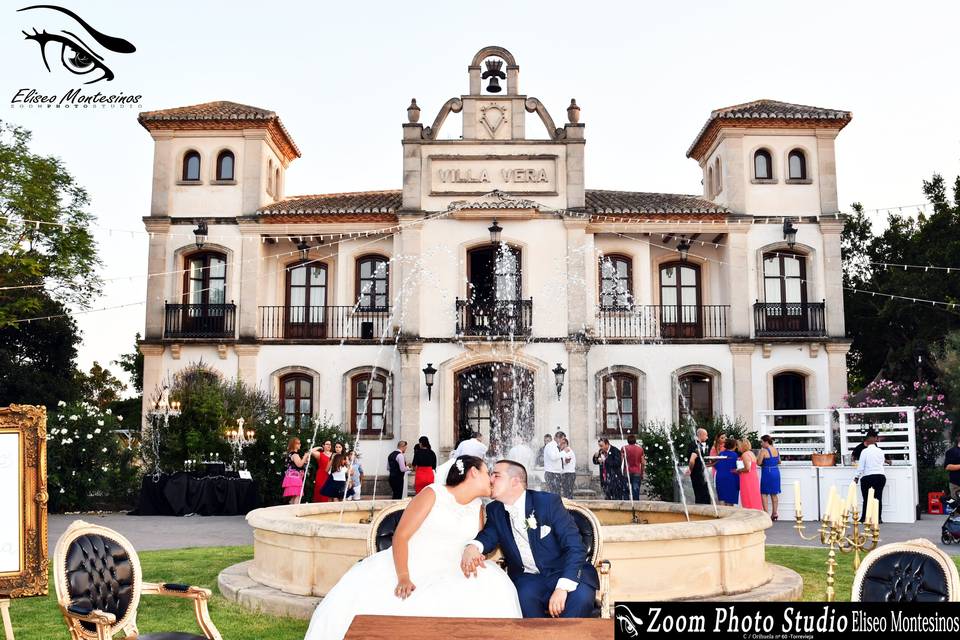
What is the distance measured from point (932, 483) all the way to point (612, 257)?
9.43 m

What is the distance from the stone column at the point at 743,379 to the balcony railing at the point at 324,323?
29.7ft

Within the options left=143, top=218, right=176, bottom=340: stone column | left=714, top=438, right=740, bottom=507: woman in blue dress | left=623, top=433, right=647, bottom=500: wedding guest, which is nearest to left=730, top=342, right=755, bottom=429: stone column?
left=623, top=433, right=647, bottom=500: wedding guest

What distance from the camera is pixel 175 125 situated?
22953 millimetres

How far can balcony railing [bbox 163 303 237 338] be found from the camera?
22.5 meters

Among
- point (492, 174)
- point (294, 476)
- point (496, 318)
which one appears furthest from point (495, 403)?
point (294, 476)

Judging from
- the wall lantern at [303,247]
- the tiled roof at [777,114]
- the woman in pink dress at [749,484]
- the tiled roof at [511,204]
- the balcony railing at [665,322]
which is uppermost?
the tiled roof at [777,114]

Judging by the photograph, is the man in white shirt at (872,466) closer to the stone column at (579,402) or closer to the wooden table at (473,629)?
the stone column at (579,402)

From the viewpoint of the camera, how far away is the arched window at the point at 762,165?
2309 centimetres

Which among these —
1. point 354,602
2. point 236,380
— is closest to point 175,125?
point 236,380

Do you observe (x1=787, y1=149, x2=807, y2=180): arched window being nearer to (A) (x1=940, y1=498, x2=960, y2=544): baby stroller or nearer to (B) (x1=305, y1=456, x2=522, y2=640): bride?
(A) (x1=940, y1=498, x2=960, y2=544): baby stroller

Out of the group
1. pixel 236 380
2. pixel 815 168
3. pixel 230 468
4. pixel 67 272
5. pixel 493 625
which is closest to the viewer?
pixel 493 625

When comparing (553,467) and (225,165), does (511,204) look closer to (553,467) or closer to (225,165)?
(225,165)

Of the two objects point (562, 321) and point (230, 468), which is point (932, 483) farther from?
point (230, 468)

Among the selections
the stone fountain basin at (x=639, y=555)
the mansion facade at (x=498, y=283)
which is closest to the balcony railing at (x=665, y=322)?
Answer: the mansion facade at (x=498, y=283)
